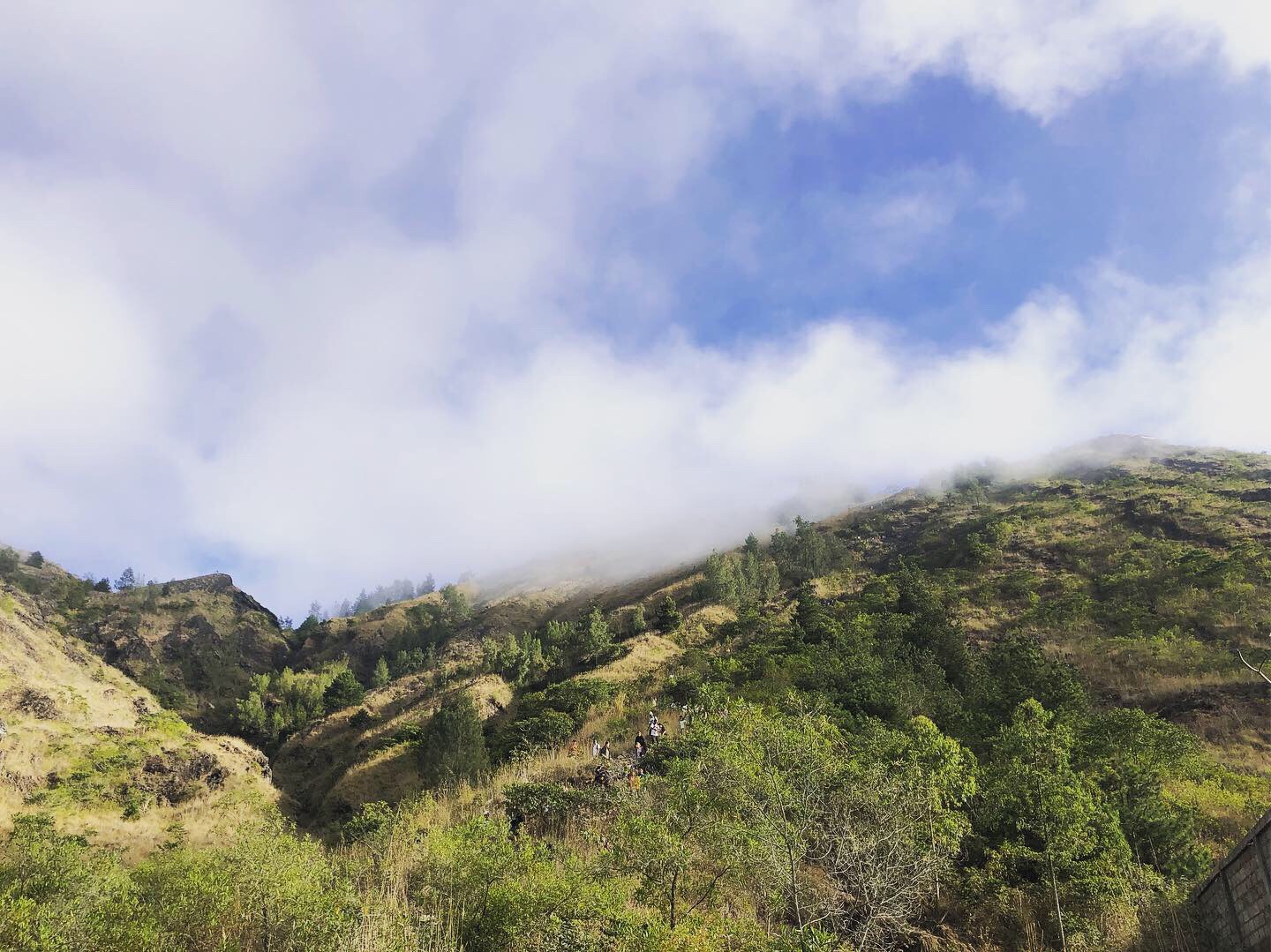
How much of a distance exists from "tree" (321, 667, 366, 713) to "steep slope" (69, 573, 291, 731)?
50.2 feet

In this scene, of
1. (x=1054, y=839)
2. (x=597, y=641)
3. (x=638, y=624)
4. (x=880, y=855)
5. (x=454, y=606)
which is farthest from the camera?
(x=454, y=606)

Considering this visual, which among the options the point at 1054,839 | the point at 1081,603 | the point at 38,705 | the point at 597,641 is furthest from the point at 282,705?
the point at 1081,603

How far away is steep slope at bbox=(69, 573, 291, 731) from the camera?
9069 centimetres

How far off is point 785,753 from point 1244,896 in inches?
396

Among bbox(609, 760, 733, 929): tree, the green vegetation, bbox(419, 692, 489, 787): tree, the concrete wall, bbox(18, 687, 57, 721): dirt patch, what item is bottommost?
the green vegetation

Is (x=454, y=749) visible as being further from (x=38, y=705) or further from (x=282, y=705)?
(x=282, y=705)

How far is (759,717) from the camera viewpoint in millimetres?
17469

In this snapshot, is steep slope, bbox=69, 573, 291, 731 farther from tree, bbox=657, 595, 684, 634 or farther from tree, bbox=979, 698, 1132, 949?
tree, bbox=979, 698, 1132, 949

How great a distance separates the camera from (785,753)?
1559cm

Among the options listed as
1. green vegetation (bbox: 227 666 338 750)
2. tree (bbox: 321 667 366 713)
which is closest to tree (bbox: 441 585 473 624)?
green vegetation (bbox: 227 666 338 750)

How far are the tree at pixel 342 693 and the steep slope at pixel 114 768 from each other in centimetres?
3089

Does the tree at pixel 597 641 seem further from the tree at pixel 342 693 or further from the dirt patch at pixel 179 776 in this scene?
the tree at pixel 342 693

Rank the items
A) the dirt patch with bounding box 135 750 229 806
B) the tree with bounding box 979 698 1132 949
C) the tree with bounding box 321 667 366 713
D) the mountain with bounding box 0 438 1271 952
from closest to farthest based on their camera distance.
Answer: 1. the mountain with bounding box 0 438 1271 952
2. the tree with bounding box 979 698 1132 949
3. the dirt patch with bounding box 135 750 229 806
4. the tree with bounding box 321 667 366 713

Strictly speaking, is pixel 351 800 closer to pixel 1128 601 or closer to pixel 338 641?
pixel 1128 601
